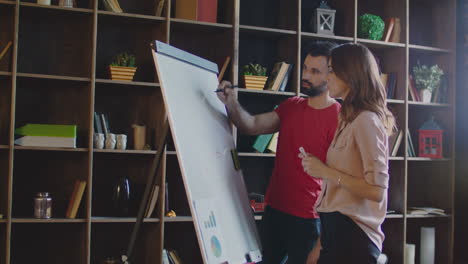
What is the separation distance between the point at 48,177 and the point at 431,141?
2880 millimetres

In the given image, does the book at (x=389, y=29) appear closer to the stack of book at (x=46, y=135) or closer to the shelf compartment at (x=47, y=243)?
the stack of book at (x=46, y=135)

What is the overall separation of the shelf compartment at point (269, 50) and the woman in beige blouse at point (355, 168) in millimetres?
1869

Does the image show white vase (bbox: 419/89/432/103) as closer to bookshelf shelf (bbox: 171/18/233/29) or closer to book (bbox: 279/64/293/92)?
book (bbox: 279/64/293/92)

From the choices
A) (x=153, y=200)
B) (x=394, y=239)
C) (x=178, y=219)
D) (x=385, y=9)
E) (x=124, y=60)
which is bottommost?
(x=394, y=239)

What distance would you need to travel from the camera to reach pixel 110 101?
3822 mm

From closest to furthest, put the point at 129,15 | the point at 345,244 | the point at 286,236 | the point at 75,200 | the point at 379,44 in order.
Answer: the point at 345,244
the point at 286,236
the point at 75,200
the point at 129,15
the point at 379,44

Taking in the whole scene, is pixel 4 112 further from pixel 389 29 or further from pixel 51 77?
pixel 389 29

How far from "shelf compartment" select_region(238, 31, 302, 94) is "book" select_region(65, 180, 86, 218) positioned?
51.6 inches

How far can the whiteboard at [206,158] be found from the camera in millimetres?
2133

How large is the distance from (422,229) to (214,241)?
9.11 ft

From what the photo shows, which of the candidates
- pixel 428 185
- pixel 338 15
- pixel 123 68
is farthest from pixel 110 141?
pixel 428 185

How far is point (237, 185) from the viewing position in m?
2.60

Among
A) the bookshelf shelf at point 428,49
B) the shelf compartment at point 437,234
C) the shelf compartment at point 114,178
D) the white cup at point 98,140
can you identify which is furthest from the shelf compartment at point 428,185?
the white cup at point 98,140

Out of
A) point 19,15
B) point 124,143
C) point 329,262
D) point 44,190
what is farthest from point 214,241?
point 19,15
